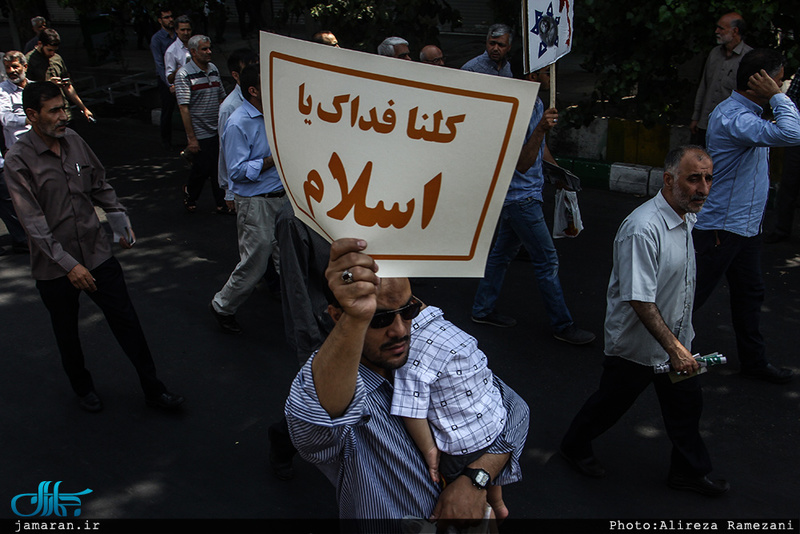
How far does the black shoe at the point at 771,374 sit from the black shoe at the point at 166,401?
3.52 meters

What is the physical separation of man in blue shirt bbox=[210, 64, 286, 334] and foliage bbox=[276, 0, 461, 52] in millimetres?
4396

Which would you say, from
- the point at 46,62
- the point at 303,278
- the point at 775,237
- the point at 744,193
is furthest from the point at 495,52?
the point at 46,62

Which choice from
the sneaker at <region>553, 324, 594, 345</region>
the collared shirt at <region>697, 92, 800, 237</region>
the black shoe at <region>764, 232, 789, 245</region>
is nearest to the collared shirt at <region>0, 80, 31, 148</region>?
the sneaker at <region>553, 324, 594, 345</region>

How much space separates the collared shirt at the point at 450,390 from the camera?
2.08m

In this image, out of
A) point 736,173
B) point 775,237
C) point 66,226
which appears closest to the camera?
point 66,226

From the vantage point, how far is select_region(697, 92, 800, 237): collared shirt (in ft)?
14.0

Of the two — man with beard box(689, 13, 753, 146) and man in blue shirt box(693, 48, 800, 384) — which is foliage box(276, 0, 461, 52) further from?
man in blue shirt box(693, 48, 800, 384)

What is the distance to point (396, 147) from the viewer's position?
5.40ft

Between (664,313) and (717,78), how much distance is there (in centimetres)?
465

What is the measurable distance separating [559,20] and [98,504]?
3.62 meters

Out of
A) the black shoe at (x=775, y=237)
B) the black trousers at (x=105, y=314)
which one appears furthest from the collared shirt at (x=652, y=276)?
the black shoe at (x=775, y=237)

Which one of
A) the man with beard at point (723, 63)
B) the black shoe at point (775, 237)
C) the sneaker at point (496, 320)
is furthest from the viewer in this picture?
the man with beard at point (723, 63)

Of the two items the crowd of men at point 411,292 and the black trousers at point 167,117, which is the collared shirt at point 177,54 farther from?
the crowd of men at point 411,292

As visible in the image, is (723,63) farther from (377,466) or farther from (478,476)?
(377,466)
